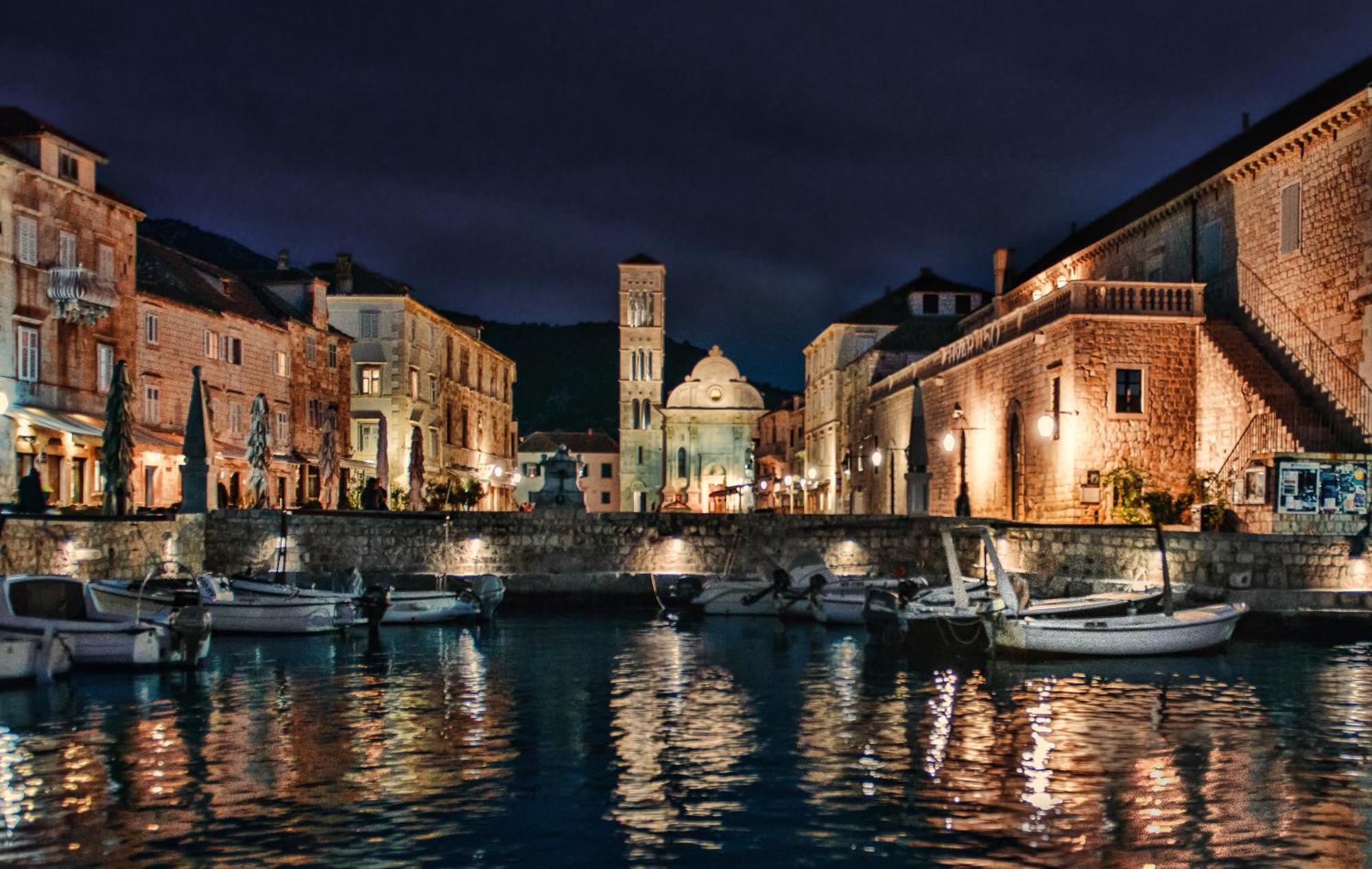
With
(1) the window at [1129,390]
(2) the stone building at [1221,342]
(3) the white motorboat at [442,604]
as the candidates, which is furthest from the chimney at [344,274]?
(1) the window at [1129,390]

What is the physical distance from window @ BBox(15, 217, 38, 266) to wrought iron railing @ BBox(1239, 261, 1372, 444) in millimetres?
35615

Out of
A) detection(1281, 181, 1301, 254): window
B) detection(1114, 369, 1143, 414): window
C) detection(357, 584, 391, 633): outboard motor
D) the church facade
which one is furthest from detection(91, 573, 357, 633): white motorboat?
the church facade

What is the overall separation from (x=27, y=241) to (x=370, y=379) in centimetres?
2550

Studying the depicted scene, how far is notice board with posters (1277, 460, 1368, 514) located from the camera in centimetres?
2730

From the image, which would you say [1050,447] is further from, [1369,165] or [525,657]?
[525,657]

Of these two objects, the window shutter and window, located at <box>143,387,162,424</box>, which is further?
window, located at <box>143,387,162,424</box>

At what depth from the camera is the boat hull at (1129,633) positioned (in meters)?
23.7

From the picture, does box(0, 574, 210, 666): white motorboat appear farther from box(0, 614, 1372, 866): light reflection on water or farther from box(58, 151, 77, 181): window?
box(58, 151, 77, 181): window

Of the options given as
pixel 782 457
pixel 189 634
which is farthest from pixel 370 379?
pixel 189 634

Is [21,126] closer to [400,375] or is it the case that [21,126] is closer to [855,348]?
[400,375]

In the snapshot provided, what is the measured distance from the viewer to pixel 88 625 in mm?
21656

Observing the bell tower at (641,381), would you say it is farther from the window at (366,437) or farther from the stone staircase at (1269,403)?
the stone staircase at (1269,403)

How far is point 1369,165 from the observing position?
Answer: 97.5 feet

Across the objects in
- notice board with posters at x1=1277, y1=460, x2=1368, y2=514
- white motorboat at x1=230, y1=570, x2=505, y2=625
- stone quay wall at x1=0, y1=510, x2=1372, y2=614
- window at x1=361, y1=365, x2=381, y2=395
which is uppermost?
window at x1=361, y1=365, x2=381, y2=395
